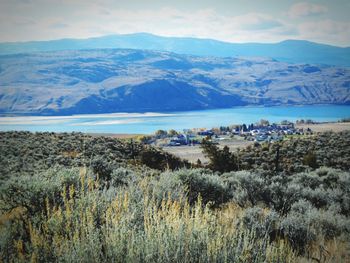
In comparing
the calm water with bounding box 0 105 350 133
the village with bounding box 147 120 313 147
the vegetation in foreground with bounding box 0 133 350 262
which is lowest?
the calm water with bounding box 0 105 350 133

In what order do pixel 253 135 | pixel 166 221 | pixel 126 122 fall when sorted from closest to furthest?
pixel 166 221 → pixel 253 135 → pixel 126 122

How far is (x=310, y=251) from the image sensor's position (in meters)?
5.43

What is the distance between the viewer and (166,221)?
4.07m

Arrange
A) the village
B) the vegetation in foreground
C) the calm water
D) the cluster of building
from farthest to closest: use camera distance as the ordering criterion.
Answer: the calm water → the village → the cluster of building → the vegetation in foreground

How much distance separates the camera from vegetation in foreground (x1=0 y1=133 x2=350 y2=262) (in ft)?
12.0

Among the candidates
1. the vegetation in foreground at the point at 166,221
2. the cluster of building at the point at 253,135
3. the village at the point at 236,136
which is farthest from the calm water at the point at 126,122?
the vegetation in foreground at the point at 166,221

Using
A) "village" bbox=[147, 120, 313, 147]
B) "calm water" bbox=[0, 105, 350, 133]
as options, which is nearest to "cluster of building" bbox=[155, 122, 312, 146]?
"village" bbox=[147, 120, 313, 147]

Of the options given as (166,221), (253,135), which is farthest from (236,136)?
(166,221)

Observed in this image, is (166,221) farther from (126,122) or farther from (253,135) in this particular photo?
(126,122)

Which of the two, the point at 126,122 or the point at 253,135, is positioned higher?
the point at 253,135

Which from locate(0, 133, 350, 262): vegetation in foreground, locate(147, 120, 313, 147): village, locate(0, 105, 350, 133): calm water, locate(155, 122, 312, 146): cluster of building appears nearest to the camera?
locate(0, 133, 350, 262): vegetation in foreground

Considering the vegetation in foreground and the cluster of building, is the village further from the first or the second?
the vegetation in foreground

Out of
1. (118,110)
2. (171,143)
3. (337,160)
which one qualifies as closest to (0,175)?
(337,160)

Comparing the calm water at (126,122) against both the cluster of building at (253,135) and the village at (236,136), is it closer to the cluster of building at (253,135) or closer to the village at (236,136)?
the village at (236,136)
